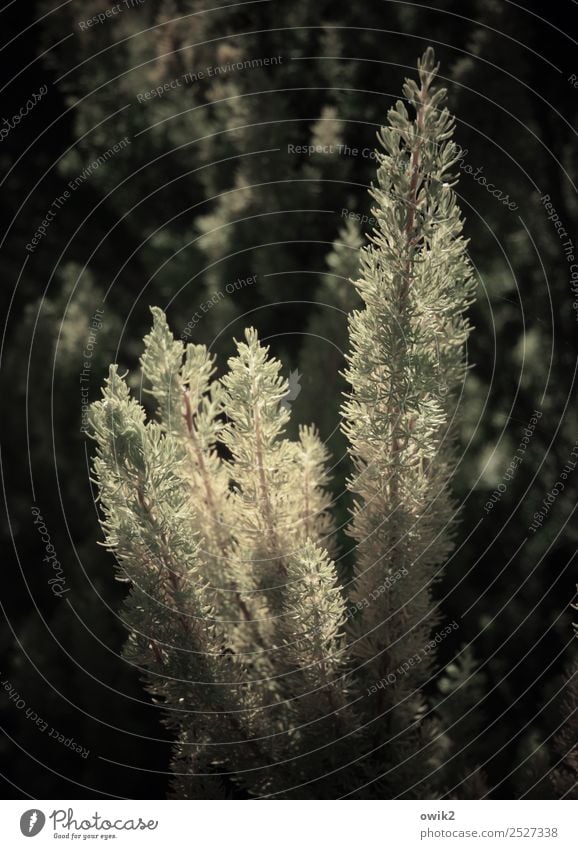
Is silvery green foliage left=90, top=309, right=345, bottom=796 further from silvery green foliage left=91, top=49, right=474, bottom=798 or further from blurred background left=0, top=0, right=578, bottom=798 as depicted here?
blurred background left=0, top=0, right=578, bottom=798

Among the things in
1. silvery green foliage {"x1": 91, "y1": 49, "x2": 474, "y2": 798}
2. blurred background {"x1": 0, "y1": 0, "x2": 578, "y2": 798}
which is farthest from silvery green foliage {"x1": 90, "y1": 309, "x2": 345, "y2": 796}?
blurred background {"x1": 0, "y1": 0, "x2": 578, "y2": 798}

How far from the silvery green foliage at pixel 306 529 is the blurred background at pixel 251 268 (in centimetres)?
16

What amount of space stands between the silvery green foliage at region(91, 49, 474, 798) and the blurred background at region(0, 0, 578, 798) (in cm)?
16

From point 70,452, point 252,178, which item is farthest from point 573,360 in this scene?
Result: point 70,452

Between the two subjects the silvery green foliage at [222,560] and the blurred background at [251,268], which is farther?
the blurred background at [251,268]

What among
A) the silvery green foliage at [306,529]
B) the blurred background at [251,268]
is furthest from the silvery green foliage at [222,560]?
the blurred background at [251,268]

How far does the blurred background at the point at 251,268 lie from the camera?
69 centimetres

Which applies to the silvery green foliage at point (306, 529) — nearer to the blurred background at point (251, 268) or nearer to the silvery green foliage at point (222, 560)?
the silvery green foliage at point (222, 560)

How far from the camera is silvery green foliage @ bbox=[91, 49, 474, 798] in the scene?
0.36 metres

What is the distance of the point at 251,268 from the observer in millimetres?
751

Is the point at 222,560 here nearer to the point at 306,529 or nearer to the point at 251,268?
the point at 306,529

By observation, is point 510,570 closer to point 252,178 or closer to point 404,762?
point 404,762

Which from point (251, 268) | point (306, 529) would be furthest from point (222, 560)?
point (251, 268)

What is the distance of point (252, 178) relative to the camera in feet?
2.42
